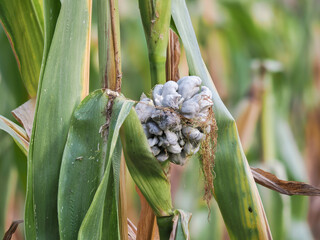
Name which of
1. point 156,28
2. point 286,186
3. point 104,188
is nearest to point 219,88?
point 286,186

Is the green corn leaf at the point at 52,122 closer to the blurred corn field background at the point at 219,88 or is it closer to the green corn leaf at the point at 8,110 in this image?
the blurred corn field background at the point at 219,88

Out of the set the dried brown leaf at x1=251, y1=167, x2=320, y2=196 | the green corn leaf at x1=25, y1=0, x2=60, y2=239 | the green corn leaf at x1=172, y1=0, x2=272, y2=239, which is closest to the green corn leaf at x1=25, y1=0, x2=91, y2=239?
the green corn leaf at x1=25, y1=0, x2=60, y2=239

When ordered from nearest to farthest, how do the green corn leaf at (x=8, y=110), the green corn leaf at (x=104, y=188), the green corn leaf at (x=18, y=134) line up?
the green corn leaf at (x=104, y=188) → the green corn leaf at (x=18, y=134) → the green corn leaf at (x=8, y=110)

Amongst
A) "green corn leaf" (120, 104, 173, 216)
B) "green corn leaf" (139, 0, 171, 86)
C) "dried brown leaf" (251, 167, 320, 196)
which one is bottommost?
"dried brown leaf" (251, 167, 320, 196)

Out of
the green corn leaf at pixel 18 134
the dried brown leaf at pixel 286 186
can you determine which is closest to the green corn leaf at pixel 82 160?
the green corn leaf at pixel 18 134

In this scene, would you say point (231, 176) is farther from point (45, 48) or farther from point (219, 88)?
point (219, 88)

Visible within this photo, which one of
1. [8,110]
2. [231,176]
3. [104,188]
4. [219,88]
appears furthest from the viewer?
[219,88]

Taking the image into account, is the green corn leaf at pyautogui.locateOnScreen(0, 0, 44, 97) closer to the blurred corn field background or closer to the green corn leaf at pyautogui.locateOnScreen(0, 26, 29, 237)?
the blurred corn field background
